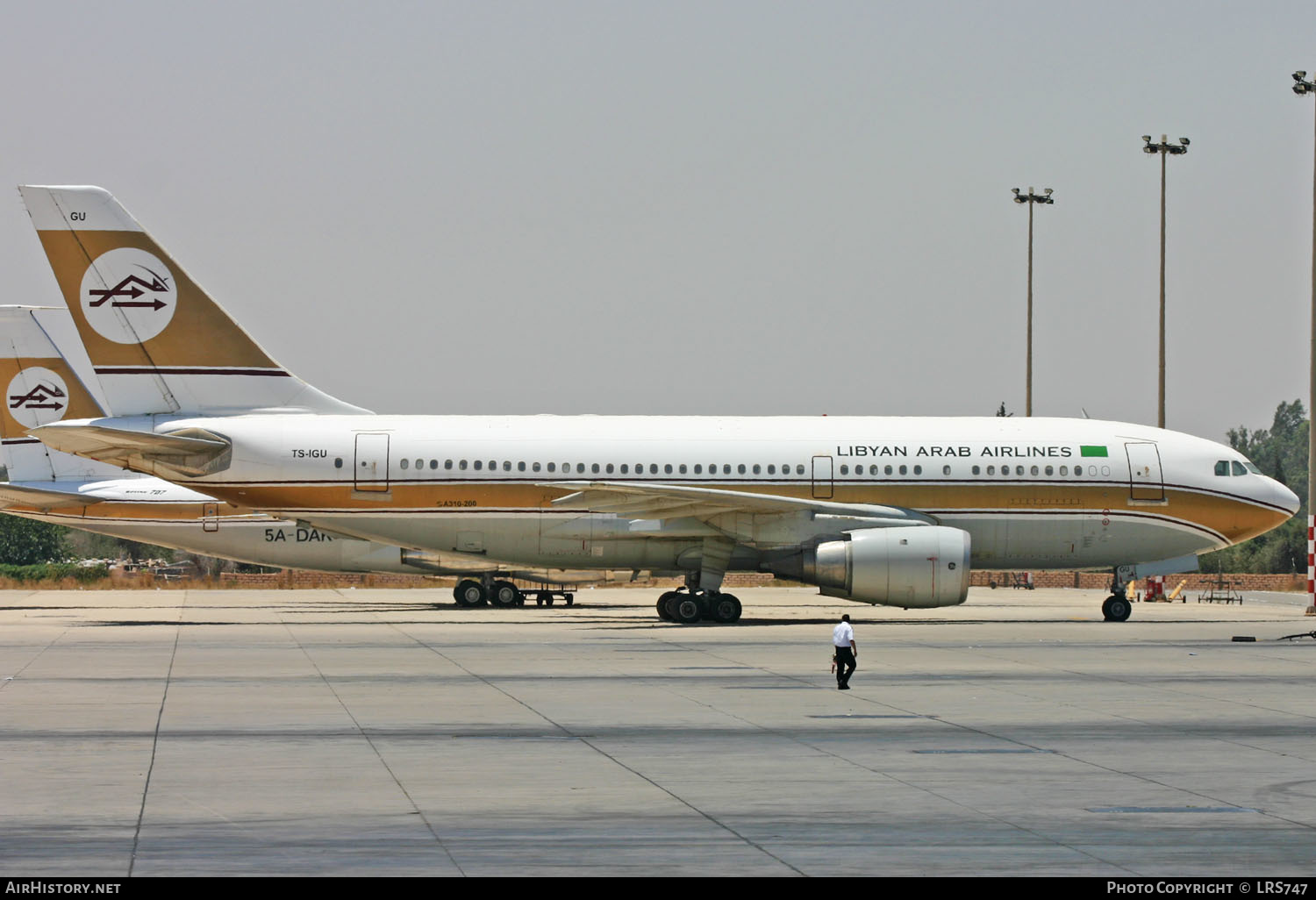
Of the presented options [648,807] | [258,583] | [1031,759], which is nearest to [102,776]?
A: [648,807]

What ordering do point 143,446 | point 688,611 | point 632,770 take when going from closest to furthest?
point 632,770, point 143,446, point 688,611

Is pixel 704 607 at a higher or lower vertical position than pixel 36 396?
lower

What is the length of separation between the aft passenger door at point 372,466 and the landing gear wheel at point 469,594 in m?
11.3

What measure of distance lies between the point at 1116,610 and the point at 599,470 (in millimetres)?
12804

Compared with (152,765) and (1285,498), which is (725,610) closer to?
(1285,498)

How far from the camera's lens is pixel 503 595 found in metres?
46.6

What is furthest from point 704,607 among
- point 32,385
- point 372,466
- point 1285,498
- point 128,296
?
point 32,385

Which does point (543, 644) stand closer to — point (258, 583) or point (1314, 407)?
point (1314, 407)

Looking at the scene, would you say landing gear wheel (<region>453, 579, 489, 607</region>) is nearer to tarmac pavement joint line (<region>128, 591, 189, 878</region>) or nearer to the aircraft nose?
tarmac pavement joint line (<region>128, 591, 189, 878</region>)

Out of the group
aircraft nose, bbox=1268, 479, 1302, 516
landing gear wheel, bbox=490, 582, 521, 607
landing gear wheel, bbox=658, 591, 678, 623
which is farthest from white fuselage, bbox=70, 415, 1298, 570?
landing gear wheel, bbox=490, 582, 521, 607

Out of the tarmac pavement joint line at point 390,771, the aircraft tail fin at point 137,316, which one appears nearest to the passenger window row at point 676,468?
the aircraft tail fin at point 137,316

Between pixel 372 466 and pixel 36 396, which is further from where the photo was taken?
pixel 36 396
